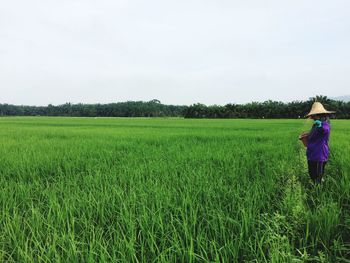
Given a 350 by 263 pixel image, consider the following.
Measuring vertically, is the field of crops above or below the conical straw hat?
below

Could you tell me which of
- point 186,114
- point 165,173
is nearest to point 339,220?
point 165,173

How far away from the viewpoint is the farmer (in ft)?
12.2

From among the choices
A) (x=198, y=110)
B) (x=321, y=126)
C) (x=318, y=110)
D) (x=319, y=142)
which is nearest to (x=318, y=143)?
(x=319, y=142)

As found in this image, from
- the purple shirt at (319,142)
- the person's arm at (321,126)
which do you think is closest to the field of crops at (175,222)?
the purple shirt at (319,142)

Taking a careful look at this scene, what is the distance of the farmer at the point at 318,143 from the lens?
373cm

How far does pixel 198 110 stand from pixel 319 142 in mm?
66505

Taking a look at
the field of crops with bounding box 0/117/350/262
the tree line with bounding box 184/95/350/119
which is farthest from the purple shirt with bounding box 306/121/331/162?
the tree line with bounding box 184/95/350/119

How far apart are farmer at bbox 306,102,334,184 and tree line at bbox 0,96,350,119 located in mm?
33286

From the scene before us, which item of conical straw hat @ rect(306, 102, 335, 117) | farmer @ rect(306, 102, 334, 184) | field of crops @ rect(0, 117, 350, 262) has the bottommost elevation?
field of crops @ rect(0, 117, 350, 262)

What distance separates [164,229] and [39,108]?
10802cm

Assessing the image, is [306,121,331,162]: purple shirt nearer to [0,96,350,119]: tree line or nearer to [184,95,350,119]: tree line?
[0,96,350,119]: tree line

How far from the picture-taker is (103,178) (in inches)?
155

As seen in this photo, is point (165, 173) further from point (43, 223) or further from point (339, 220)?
point (339, 220)

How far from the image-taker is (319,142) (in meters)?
3.81
